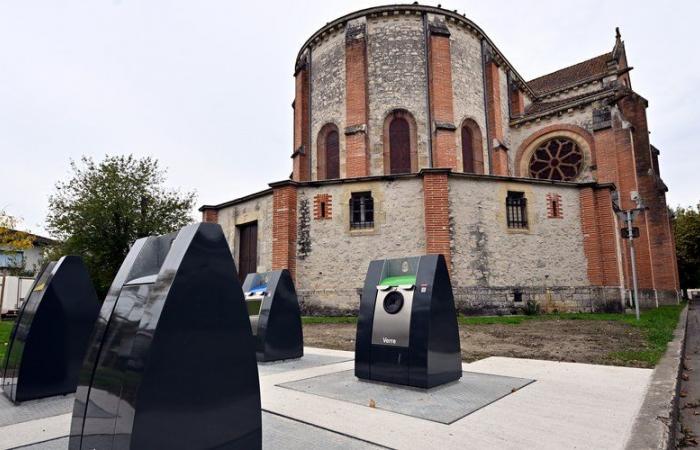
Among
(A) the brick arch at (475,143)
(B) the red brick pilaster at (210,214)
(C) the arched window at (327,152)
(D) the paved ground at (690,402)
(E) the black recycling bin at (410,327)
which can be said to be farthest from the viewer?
(C) the arched window at (327,152)

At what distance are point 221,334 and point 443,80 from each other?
20.9 m

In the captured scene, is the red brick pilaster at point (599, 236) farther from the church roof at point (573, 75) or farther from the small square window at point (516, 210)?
the church roof at point (573, 75)

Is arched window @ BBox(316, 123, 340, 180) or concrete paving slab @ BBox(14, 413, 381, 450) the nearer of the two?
concrete paving slab @ BBox(14, 413, 381, 450)

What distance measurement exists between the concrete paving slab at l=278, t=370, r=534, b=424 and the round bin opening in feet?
2.70

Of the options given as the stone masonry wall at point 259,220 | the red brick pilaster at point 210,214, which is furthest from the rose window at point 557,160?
the red brick pilaster at point 210,214

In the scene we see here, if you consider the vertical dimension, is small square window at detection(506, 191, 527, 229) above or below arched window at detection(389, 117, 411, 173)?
below

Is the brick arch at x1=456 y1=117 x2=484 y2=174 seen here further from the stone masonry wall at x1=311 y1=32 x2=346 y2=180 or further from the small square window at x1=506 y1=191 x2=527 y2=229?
the stone masonry wall at x1=311 y1=32 x2=346 y2=180

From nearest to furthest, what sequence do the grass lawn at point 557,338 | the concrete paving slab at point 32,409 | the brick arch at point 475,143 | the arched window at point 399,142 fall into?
the concrete paving slab at point 32,409
the grass lawn at point 557,338
the arched window at point 399,142
the brick arch at point 475,143

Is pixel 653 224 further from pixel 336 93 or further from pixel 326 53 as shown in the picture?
pixel 326 53

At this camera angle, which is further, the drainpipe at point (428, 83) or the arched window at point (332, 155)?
the arched window at point (332, 155)

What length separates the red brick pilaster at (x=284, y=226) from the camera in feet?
48.4

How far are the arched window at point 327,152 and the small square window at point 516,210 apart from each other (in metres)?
9.84

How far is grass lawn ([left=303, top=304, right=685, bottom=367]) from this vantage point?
6254 mm

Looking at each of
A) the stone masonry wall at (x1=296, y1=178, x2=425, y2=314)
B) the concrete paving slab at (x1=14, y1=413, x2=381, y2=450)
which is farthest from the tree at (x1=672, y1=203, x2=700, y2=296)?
the concrete paving slab at (x1=14, y1=413, x2=381, y2=450)
